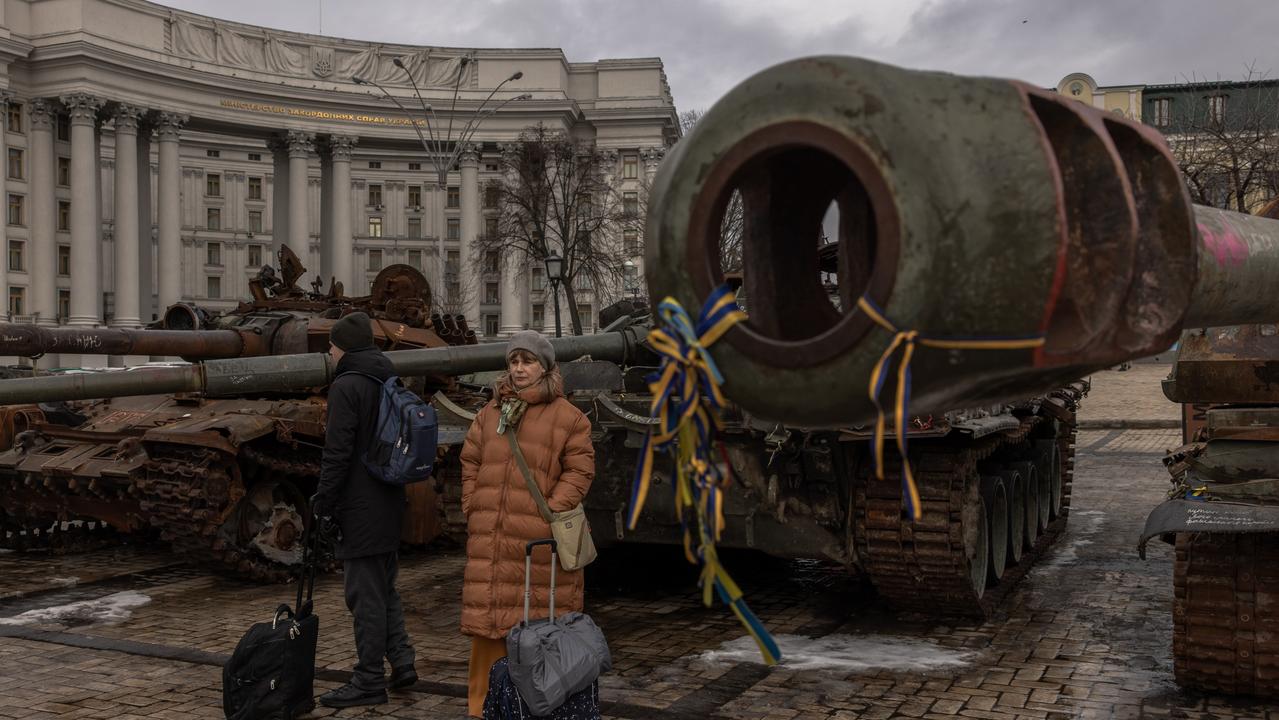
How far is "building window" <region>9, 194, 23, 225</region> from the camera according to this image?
59.8 metres

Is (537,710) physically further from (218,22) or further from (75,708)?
(218,22)

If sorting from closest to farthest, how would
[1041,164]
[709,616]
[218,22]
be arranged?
[1041,164], [709,616], [218,22]

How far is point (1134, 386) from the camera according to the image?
35719 millimetres

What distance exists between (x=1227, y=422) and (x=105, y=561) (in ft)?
30.7

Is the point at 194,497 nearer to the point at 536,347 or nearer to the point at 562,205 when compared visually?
the point at 536,347

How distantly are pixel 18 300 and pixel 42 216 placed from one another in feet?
14.9

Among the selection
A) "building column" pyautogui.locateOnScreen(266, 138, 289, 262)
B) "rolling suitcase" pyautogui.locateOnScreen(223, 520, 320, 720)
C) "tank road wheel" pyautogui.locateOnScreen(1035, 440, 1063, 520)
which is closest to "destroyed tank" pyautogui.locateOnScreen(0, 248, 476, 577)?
"rolling suitcase" pyautogui.locateOnScreen(223, 520, 320, 720)

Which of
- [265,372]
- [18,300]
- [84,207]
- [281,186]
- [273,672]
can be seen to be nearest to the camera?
[273,672]

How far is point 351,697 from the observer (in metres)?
5.79

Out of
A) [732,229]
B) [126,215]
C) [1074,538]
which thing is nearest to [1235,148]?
[732,229]

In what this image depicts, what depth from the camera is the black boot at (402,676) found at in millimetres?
6090

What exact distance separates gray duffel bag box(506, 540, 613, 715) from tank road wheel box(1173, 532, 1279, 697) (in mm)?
2838

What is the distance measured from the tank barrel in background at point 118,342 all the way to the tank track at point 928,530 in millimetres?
4991

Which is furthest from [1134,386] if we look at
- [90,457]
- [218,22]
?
[218,22]
